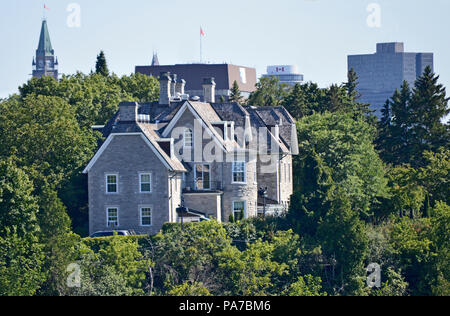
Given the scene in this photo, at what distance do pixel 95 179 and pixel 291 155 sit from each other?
20781 mm

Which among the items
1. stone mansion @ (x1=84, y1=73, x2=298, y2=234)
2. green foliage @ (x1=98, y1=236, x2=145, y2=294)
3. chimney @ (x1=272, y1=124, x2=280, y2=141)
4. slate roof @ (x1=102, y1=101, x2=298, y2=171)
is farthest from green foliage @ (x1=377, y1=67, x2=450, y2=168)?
green foliage @ (x1=98, y1=236, x2=145, y2=294)

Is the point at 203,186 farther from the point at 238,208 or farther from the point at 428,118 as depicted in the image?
the point at 428,118

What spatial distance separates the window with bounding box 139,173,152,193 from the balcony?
310 centimetres

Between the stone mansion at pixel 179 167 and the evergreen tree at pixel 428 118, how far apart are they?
2318 cm

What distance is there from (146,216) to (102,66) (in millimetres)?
51634

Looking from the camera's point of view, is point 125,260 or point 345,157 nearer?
point 125,260

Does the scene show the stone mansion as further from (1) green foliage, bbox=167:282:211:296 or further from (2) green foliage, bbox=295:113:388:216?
(1) green foliage, bbox=167:282:211:296

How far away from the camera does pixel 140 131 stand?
6675 centimetres

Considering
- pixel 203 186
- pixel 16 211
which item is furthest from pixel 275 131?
pixel 16 211

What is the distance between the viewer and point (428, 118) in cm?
9494

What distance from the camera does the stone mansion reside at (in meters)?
67.1

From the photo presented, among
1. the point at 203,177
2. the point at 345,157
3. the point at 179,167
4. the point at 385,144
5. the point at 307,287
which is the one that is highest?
the point at 385,144
